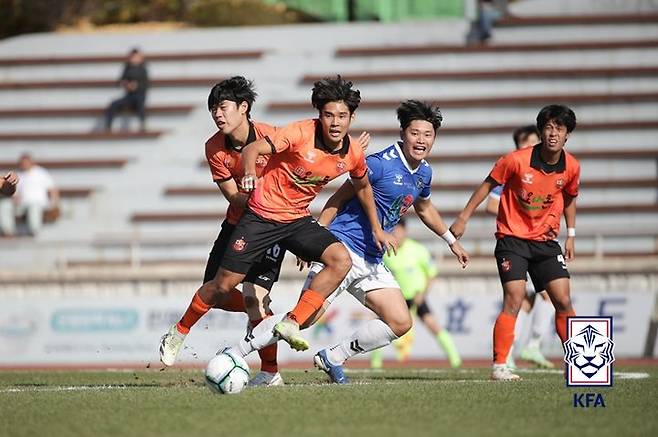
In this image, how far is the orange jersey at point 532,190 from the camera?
11.2m

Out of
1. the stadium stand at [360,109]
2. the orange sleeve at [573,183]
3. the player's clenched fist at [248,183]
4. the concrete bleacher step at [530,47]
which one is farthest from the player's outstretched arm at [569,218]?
the concrete bleacher step at [530,47]

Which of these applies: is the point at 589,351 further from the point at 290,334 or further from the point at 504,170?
the point at 504,170

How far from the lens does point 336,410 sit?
26.9 ft

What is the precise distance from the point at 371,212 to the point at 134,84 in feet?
56.2

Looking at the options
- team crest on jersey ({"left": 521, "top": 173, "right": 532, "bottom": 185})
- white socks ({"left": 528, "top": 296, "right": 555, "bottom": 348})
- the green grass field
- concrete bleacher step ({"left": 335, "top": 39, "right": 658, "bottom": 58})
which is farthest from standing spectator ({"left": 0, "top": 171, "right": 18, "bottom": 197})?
concrete bleacher step ({"left": 335, "top": 39, "right": 658, "bottom": 58})

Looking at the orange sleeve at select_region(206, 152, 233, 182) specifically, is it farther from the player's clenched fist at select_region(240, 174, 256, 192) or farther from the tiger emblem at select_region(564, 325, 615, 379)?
the tiger emblem at select_region(564, 325, 615, 379)

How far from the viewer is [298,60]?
2839 cm

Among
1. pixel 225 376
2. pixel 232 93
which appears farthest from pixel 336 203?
pixel 225 376

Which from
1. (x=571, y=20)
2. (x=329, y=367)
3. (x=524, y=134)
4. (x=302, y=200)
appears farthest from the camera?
(x=571, y=20)

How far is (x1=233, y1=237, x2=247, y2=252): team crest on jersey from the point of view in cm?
966

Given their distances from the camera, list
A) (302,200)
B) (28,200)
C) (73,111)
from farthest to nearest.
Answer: (73,111) < (28,200) < (302,200)

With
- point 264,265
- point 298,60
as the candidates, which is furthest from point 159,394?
point 298,60

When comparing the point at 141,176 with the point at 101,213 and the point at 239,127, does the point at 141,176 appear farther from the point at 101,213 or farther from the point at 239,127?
the point at 239,127

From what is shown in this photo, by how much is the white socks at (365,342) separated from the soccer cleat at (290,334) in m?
1.17
